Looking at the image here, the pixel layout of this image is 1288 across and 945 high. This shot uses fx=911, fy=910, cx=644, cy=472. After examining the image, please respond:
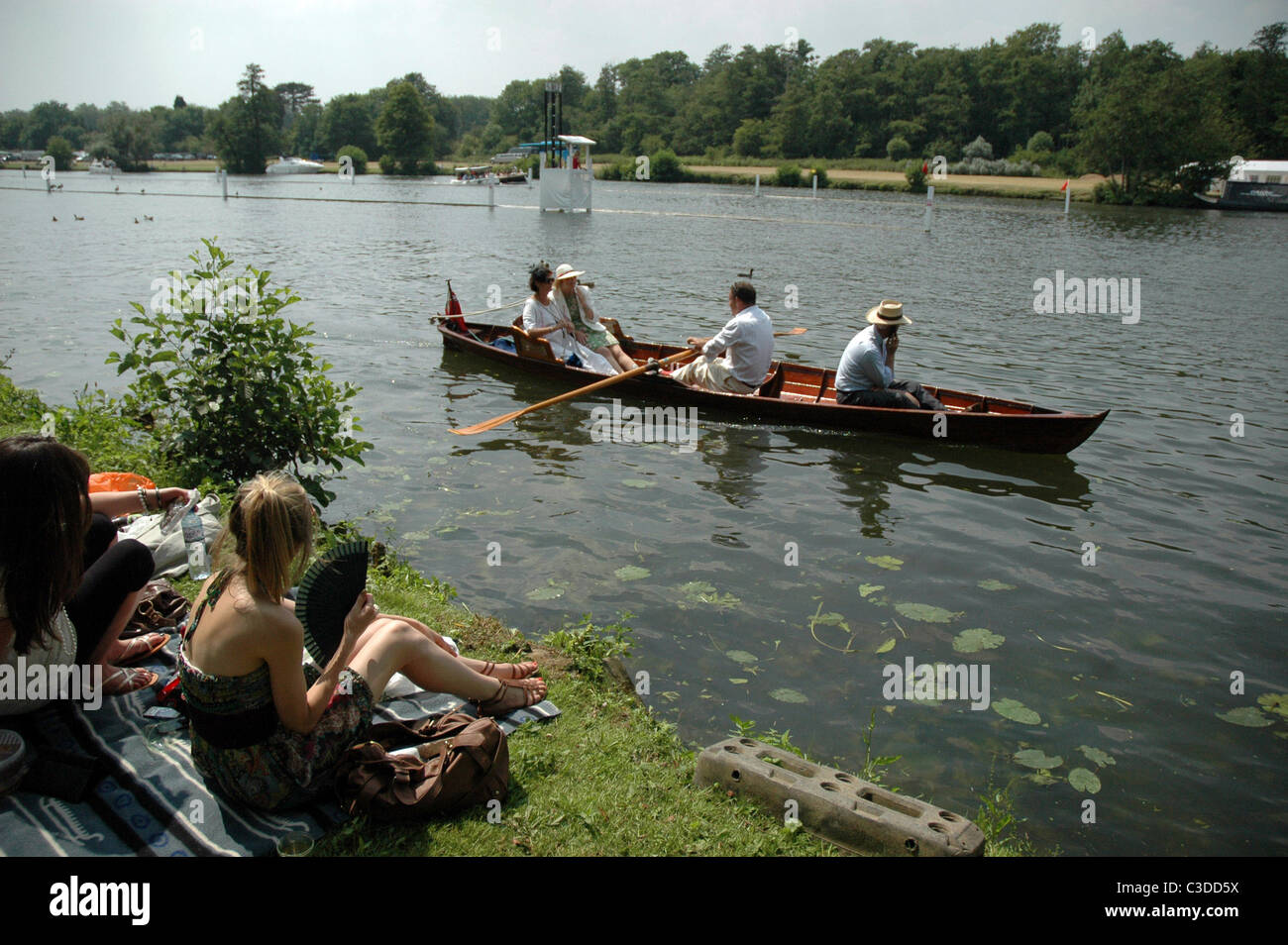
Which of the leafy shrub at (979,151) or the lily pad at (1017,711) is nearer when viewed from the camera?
the lily pad at (1017,711)

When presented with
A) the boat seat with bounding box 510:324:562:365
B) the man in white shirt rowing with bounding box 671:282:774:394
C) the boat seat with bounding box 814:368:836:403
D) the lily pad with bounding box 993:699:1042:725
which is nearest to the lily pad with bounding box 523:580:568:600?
the lily pad with bounding box 993:699:1042:725

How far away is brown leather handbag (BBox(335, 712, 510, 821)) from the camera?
3.91 metres

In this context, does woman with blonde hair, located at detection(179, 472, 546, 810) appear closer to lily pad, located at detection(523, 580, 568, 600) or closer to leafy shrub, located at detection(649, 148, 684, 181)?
lily pad, located at detection(523, 580, 568, 600)

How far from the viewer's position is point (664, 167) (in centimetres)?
9431

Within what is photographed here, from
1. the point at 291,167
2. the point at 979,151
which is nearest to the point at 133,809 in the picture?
the point at 979,151

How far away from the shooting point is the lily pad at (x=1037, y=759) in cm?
572

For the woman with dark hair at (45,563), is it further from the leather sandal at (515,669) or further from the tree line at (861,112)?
the tree line at (861,112)

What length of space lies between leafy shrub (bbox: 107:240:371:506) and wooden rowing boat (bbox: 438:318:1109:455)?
642cm

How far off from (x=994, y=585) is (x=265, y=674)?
21.2 feet

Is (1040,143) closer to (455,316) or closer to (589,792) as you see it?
(455,316)

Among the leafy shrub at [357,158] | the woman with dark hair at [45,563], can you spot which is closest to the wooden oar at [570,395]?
the woman with dark hair at [45,563]

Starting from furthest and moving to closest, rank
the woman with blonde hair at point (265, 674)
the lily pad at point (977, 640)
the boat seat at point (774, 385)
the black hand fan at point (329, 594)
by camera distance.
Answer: the boat seat at point (774, 385) < the lily pad at point (977, 640) < the black hand fan at point (329, 594) < the woman with blonde hair at point (265, 674)

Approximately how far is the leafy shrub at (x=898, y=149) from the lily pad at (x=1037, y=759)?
105 metres
